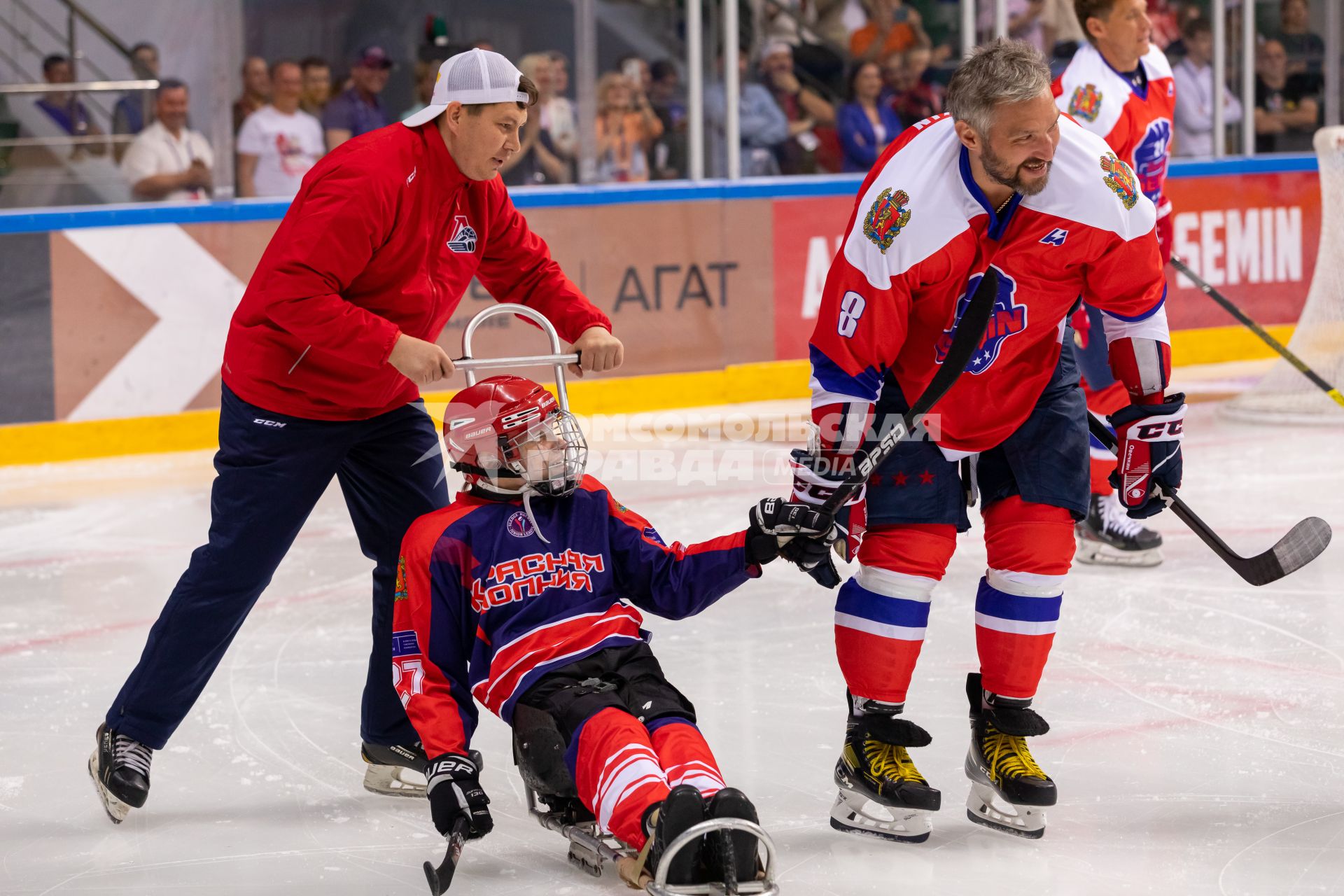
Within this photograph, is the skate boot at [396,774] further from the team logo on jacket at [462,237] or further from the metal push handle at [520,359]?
the team logo on jacket at [462,237]

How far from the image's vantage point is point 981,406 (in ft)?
8.61

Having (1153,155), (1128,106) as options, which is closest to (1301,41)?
(1153,155)

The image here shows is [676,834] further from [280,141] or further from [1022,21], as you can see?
[1022,21]

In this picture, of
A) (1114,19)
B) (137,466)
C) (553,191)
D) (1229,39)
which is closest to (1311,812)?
(1114,19)

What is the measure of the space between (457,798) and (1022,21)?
23.0 feet

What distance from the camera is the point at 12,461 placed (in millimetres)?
6102

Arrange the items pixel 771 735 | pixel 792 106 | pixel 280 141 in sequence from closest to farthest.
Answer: pixel 771 735 → pixel 280 141 → pixel 792 106

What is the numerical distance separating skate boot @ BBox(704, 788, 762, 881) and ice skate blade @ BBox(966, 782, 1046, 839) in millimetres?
610

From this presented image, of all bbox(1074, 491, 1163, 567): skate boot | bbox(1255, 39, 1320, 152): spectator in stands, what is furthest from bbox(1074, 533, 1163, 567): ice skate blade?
bbox(1255, 39, 1320, 152): spectator in stands

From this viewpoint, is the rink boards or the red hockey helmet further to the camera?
the rink boards

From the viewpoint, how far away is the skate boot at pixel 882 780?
8.63 ft

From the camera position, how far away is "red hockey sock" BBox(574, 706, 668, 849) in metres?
2.27

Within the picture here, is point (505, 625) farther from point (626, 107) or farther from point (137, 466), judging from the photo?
point (626, 107)

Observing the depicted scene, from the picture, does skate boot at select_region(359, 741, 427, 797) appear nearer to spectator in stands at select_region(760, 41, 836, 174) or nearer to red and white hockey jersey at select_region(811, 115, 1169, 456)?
red and white hockey jersey at select_region(811, 115, 1169, 456)
